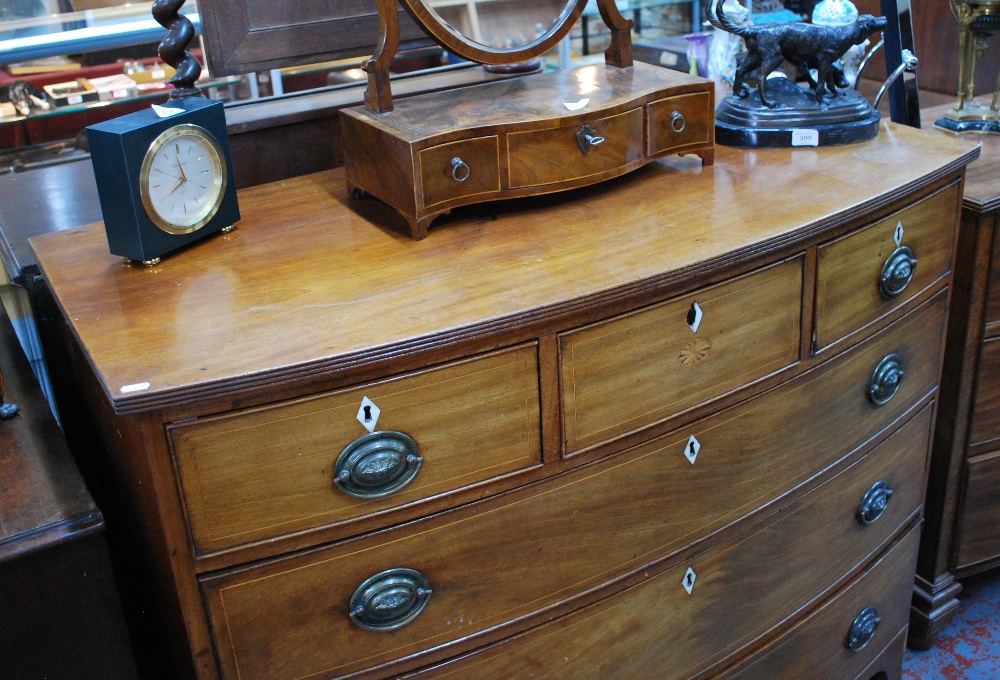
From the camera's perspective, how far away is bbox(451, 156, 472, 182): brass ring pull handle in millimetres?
1232

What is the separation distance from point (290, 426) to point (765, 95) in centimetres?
100

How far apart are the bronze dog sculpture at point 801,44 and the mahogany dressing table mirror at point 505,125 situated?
18 cm

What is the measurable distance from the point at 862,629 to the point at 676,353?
2.58ft

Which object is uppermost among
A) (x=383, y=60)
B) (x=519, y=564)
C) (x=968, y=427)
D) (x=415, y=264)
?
(x=383, y=60)

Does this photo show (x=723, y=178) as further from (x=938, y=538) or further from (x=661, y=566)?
(x=938, y=538)

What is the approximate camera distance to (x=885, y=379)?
150cm

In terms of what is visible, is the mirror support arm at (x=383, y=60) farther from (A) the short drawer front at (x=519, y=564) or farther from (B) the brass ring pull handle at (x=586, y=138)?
(A) the short drawer front at (x=519, y=564)

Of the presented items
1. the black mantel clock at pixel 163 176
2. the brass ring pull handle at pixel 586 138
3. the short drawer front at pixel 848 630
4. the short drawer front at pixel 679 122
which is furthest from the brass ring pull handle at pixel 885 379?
the black mantel clock at pixel 163 176

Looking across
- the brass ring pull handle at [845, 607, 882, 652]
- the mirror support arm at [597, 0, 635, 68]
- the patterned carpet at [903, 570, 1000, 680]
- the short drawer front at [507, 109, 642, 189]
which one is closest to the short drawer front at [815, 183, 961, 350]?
the short drawer front at [507, 109, 642, 189]

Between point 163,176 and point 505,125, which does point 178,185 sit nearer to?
point 163,176

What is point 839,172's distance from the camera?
1.42 metres

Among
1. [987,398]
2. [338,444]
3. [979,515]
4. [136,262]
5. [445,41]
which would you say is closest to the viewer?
[338,444]

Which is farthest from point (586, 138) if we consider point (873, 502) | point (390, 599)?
point (873, 502)

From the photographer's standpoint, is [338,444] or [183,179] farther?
[183,179]
